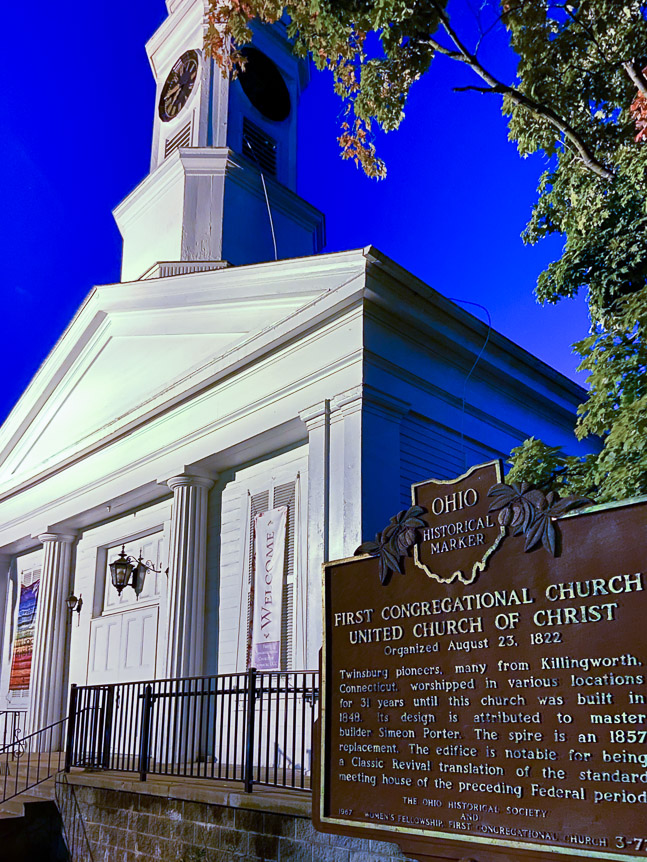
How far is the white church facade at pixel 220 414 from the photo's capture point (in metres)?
10.3

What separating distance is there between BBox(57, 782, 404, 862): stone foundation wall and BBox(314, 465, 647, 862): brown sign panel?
8.01ft

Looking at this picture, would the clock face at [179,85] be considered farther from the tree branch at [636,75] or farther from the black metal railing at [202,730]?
the black metal railing at [202,730]

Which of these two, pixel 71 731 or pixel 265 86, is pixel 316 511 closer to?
pixel 71 731

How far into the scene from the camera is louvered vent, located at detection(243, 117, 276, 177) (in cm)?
1856

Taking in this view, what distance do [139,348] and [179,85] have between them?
348 inches

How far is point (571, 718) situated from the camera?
3.77 meters

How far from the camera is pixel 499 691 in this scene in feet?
13.4

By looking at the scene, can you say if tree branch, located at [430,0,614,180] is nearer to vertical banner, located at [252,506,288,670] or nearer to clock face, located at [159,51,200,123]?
vertical banner, located at [252,506,288,670]

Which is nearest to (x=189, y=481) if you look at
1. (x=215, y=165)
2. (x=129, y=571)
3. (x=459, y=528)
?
(x=129, y=571)

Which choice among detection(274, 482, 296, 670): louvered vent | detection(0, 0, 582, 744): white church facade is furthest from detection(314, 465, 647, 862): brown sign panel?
detection(274, 482, 296, 670): louvered vent

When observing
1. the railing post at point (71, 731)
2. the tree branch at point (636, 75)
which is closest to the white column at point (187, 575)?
the railing post at point (71, 731)

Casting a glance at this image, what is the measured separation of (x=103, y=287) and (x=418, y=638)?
11400 mm

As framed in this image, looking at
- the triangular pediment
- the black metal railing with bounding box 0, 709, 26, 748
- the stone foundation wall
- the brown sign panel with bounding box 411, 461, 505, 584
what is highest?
the triangular pediment

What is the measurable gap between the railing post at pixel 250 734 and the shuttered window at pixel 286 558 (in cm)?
215
